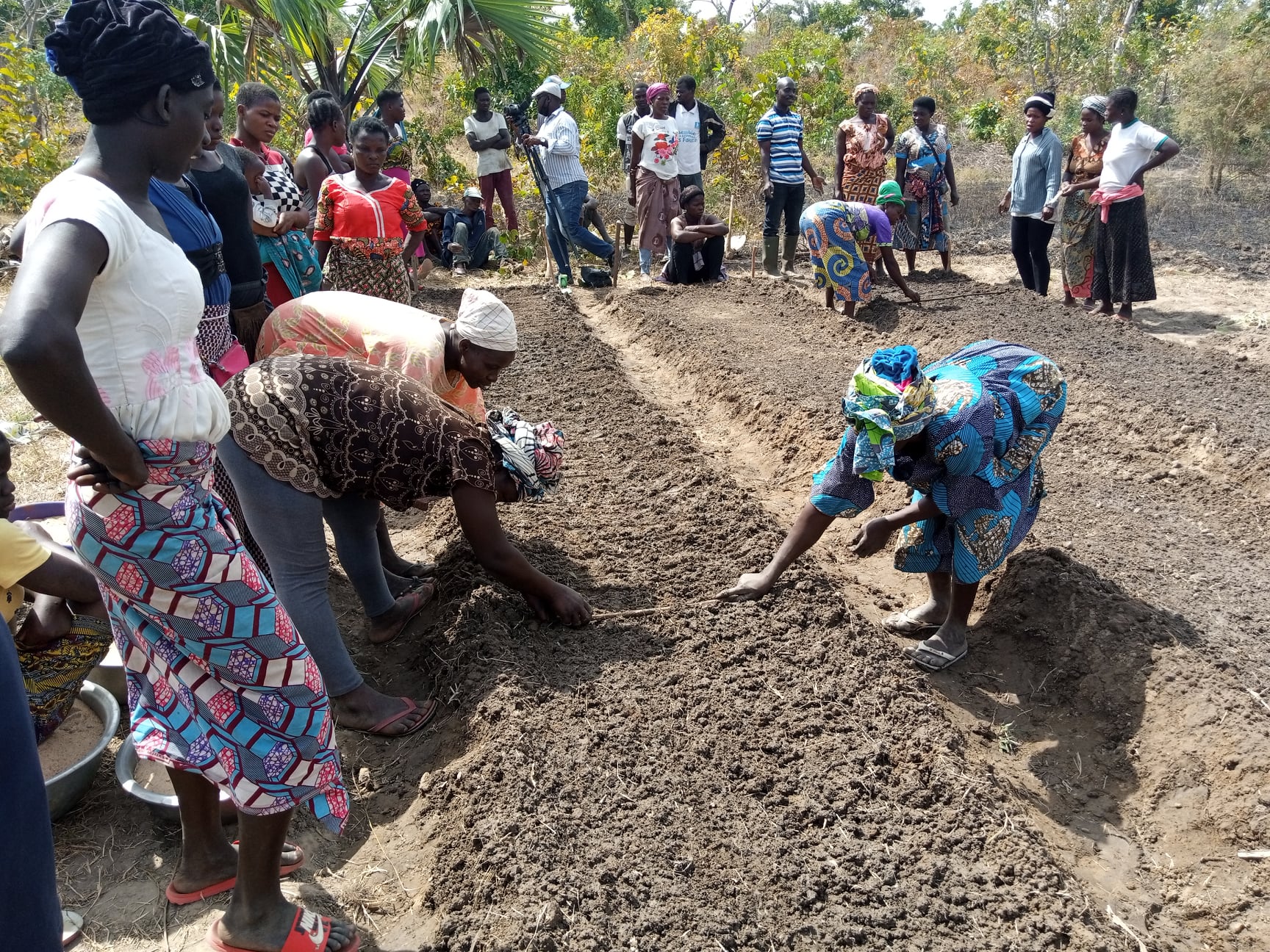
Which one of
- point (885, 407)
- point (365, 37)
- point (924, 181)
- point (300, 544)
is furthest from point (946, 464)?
point (365, 37)

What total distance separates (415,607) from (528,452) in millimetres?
1133

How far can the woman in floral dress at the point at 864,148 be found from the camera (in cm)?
867

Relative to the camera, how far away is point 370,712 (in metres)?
3.14

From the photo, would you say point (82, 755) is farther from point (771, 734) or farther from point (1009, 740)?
point (1009, 740)

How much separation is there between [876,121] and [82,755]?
813 cm

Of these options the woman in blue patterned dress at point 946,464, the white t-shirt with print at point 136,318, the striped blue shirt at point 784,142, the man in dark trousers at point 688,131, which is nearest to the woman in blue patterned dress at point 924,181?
the striped blue shirt at point 784,142

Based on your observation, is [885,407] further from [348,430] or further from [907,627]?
[348,430]

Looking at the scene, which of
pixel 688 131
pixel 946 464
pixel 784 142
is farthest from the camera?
pixel 688 131

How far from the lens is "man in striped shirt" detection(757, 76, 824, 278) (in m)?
8.96

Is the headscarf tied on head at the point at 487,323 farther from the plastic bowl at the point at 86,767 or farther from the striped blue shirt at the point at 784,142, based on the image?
the striped blue shirt at the point at 784,142

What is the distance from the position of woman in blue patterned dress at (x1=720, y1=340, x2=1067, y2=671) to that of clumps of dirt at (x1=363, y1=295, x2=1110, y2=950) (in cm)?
37

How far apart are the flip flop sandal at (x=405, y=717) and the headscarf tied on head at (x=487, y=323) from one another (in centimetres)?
122

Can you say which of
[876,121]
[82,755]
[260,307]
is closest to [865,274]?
[876,121]

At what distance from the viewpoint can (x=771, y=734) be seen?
3.02m
